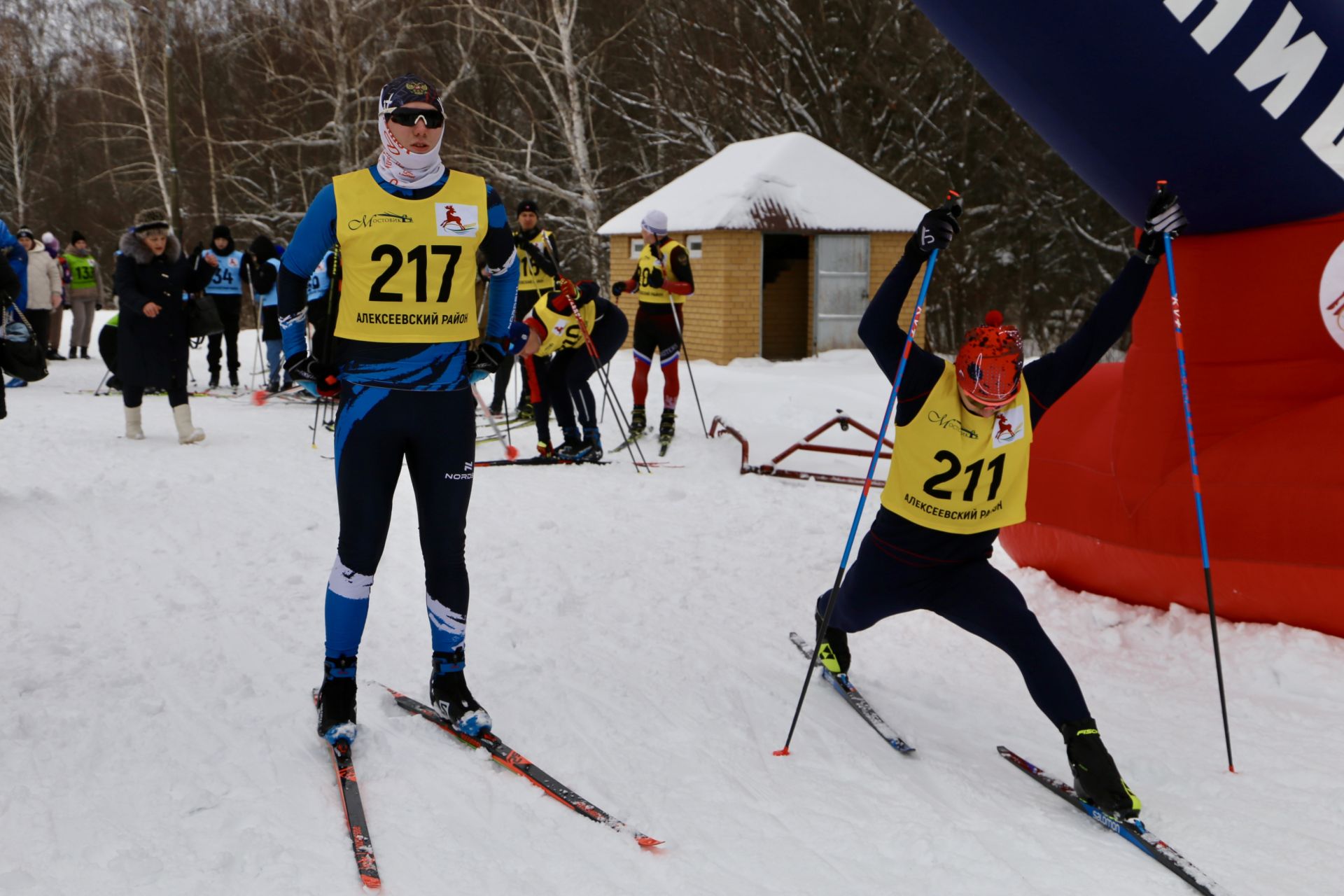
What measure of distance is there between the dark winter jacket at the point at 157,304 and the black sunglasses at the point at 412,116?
6.23 meters

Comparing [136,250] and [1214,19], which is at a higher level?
[1214,19]

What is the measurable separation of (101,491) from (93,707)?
4.05 metres

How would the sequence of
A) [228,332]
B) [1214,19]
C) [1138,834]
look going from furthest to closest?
[228,332], [1214,19], [1138,834]

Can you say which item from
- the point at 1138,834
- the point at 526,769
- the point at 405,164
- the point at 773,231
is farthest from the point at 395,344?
the point at 773,231

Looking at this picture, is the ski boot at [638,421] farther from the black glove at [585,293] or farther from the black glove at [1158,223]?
the black glove at [1158,223]

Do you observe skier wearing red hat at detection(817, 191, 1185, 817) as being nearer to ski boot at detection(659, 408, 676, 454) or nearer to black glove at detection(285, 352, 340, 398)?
black glove at detection(285, 352, 340, 398)

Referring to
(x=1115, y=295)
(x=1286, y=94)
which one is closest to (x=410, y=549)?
(x=1115, y=295)

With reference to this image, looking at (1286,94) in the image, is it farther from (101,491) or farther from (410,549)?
(101,491)

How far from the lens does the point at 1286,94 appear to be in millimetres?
3936

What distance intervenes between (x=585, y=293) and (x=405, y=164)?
17.1 ft

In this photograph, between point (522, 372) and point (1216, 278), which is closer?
point (1216, 278)

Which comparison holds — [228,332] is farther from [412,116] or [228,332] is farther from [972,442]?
[972,442]

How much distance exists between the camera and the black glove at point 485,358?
3.57 m

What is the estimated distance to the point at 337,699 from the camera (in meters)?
3.41
